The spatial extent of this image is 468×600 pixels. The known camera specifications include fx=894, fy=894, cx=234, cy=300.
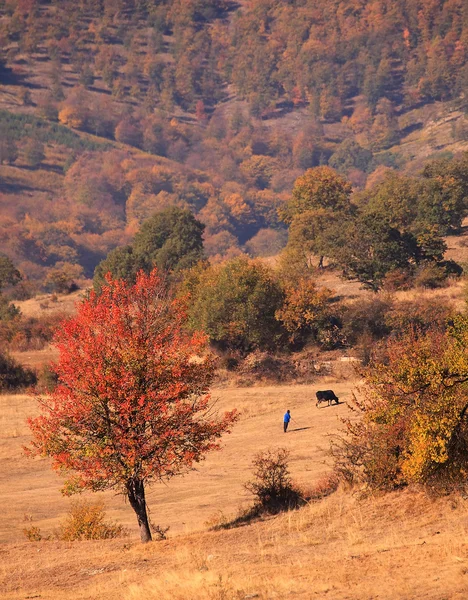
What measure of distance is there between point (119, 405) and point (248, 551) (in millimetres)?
5877

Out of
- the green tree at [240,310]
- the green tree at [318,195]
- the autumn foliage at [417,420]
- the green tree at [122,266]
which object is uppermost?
the autumn foliage at [417,420]

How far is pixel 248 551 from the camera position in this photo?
25656 millimetres

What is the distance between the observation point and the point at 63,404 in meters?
27.8

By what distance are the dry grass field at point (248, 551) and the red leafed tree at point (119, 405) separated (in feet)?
8.82

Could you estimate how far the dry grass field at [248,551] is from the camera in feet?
67.5

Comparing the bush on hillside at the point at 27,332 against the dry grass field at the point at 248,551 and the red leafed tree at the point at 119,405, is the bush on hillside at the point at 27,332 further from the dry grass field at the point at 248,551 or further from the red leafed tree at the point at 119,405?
the red leafed tree at the point at 119,405

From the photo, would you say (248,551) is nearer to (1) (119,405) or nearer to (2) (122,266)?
(1) (119,405)

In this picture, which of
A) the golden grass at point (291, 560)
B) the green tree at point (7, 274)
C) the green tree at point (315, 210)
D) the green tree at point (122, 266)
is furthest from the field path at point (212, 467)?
the green tree at point (7, 274)

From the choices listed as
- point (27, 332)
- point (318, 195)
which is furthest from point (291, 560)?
point (318, 195)

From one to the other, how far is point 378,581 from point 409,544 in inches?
138

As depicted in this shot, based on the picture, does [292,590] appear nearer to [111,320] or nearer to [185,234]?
[111,320]

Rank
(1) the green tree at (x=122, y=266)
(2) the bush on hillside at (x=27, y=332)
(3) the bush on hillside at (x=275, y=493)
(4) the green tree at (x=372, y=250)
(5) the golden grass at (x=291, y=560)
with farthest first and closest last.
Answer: (1) the green tree at (x=122, y=266) → (4) the green tree at (x=372, y=250) → (2) the bush on hillside at (x=27, y=332) → (3) the bush on hillside at (x=275, y=493) → (5) the golden grass at (x=291, y=560)

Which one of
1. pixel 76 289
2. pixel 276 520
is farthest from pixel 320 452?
pixel 76 289

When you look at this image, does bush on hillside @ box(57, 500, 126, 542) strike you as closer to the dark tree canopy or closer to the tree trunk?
the tree trunk
